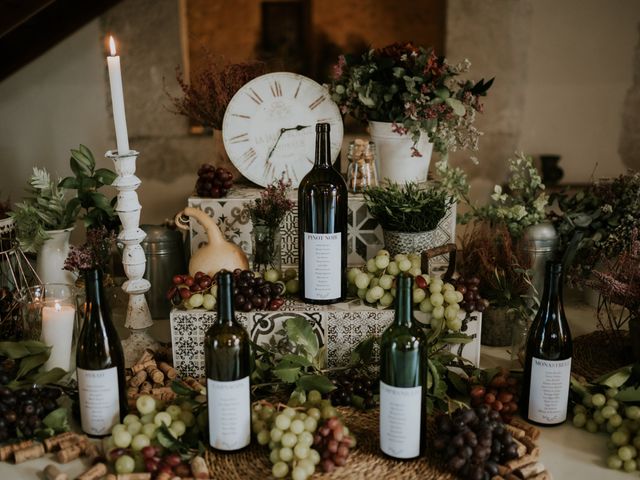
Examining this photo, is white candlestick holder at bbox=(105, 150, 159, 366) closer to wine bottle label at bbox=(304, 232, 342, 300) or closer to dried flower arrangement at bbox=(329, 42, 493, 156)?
wine bottle label at bbox=(304, 232, 342, 300)

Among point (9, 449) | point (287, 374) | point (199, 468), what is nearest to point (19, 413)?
point (9, 449)

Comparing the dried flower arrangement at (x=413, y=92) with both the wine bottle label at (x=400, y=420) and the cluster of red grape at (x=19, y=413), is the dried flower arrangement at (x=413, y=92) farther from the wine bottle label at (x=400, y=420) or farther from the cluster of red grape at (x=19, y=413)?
the cluster of red grape at (x=19, y=413)

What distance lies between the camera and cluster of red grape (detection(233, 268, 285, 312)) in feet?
4.47

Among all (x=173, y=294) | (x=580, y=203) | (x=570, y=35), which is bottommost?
(x=173, y=294)

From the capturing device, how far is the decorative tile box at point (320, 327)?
1.37m

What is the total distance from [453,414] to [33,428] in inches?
26.9

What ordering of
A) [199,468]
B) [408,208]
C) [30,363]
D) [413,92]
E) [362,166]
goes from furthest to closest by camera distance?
1. [362,166]
2. [413,92]
3. [408,208]
4. [30,363]
5. [199,468]

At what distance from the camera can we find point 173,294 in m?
1.39

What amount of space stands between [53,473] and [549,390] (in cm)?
81

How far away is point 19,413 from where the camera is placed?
3.93 feet

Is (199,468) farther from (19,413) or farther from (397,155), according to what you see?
(397,155)

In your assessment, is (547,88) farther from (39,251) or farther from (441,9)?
(39,251)

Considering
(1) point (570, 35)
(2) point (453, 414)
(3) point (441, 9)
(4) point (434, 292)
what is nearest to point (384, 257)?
(4) point (434, 292)

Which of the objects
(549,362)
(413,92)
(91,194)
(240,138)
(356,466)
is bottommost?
(356,466)
